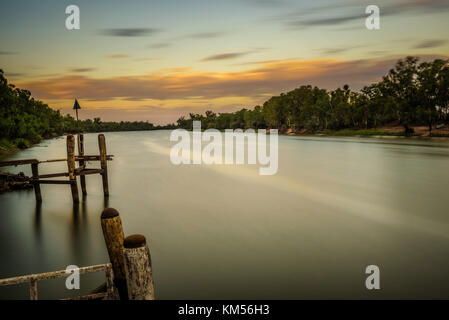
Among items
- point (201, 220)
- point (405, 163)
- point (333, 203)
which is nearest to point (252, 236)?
point (201, 220)

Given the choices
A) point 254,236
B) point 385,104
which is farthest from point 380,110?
point 254,236

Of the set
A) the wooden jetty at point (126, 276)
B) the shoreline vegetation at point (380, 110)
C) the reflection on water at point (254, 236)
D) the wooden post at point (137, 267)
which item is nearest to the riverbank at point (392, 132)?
the shoreline vegetation at point (380, 110)

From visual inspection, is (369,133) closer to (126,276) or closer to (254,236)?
(254,236)

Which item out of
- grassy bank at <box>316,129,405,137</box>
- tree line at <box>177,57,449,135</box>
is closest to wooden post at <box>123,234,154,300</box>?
tree line at <box>177,57,449,135</box>

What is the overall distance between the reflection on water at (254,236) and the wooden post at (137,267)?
8.40 feet

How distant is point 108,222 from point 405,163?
33.7m

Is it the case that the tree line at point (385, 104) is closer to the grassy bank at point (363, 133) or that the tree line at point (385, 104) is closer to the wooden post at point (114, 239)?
the grassy bank at point (363, 133)

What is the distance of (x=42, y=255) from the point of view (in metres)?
9.38

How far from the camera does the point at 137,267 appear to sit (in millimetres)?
4457

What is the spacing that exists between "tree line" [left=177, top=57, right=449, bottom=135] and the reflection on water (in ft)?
183

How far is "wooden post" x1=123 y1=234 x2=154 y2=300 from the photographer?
4.42 m

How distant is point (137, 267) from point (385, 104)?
8201cm

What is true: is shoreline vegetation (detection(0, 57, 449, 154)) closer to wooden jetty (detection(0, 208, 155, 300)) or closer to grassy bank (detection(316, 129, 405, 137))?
grassy bank (detection(316, 129, 405, 137))
